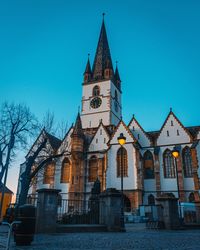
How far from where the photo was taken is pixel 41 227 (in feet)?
40.7

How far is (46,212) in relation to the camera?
41.7 ft

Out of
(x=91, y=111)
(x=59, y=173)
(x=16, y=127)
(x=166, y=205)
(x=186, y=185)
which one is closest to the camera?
(x=166, y=205)

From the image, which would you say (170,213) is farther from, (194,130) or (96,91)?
(96,91)

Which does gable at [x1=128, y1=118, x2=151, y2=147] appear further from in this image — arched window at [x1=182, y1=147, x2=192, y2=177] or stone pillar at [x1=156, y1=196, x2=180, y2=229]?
stone pillar at [x1=156, y1=196, x2=180, y2=229]

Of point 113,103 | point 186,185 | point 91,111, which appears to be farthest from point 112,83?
point 186,185

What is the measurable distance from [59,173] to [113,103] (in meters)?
20.0

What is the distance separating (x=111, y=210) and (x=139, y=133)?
27265 millimetres

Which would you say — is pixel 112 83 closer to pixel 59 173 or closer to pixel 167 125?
pixel 167 125

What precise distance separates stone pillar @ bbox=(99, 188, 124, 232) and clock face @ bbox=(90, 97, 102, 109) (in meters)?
39.0

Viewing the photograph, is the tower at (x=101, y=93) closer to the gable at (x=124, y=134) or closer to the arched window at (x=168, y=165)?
the gable at (x=124, y=134)

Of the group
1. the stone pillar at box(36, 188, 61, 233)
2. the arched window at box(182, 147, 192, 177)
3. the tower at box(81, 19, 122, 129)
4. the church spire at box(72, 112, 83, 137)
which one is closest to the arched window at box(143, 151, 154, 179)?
the arched window at box(182, 147, 192, 177)

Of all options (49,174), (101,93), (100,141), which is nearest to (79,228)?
(100,141)

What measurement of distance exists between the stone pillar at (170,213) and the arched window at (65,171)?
26.9 meters

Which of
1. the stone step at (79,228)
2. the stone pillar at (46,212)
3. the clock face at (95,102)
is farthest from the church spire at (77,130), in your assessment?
the stone pillar at (46,212)
